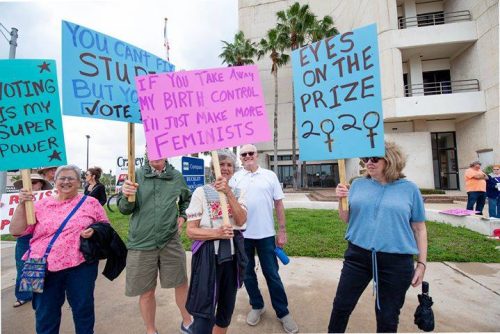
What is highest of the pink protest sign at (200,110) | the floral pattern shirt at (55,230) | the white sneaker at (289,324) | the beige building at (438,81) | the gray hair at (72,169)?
the beige building at (438,81)

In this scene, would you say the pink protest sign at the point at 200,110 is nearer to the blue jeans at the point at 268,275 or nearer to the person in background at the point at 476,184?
the blue jeans at the point at 268,275

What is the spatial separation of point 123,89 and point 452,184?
787 inches

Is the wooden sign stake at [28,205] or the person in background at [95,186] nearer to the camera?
the wooden sign stake at [28,205]

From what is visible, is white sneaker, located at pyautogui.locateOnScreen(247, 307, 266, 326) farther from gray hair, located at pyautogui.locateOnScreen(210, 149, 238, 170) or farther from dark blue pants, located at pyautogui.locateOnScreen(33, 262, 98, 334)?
gray hair, located at pyautogui.locateOnScreen(210, 149, 238, 170)

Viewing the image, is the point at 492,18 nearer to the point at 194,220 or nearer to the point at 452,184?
the point at 452,184

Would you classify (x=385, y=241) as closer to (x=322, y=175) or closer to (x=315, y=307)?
(x=315, y=307)

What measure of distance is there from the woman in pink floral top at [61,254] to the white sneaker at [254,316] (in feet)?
5.07

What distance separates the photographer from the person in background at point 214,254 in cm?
195

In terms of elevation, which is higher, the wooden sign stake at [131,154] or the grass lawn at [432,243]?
the wooden sign stake at [131,154]

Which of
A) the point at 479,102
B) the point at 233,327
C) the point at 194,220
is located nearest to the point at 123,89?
the point at 194,220

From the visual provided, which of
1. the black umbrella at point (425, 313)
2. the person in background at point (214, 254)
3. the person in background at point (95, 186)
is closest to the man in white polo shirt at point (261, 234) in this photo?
the person in background at point (214, 254)

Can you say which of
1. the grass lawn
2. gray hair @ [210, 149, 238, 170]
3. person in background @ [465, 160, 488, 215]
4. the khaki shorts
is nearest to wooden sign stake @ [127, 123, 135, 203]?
the khaki shorts

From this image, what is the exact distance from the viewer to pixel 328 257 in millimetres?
5156

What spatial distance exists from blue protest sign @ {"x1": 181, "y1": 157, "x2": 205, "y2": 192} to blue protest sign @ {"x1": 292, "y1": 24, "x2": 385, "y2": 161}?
4649 millimetres
